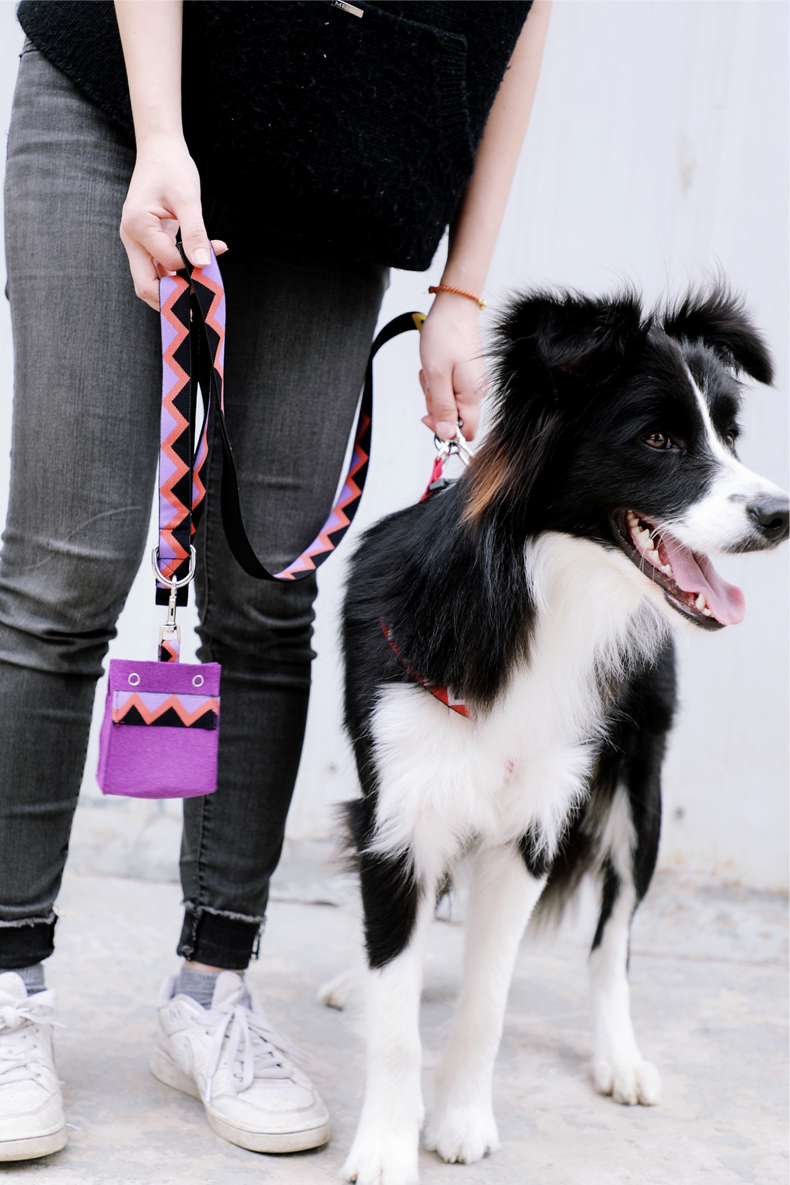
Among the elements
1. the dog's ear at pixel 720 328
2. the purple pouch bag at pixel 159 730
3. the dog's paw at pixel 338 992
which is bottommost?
the dog's paw at pixel 338 992

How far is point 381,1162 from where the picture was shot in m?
1.53

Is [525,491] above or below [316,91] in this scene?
below

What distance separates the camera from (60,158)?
1.46m

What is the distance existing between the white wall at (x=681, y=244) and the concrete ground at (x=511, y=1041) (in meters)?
0.29

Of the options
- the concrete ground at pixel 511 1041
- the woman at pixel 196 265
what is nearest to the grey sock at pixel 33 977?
the woman at pixel 196 265

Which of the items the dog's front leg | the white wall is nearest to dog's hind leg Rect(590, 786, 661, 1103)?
the dog's front leg

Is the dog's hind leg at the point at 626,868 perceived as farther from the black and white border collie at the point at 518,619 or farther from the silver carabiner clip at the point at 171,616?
the silver carabiner clip at the point at 171,616

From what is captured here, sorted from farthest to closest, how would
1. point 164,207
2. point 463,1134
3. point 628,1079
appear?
1. point 628,1079
2. point 463,1134
3. point 164,207

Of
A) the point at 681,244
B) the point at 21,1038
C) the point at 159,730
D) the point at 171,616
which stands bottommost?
the point at 21,1038

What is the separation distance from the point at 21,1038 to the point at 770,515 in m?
1.33

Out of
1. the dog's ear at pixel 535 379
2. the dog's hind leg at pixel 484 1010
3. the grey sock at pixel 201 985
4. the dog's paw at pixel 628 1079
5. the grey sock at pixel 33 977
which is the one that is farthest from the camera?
the dog's paw at pixel 628 1079

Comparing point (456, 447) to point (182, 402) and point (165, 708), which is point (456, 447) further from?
point (165, 708)

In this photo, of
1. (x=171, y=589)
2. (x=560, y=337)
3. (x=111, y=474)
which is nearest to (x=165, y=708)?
(x=171, y=589)

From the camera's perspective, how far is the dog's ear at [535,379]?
1447mm
